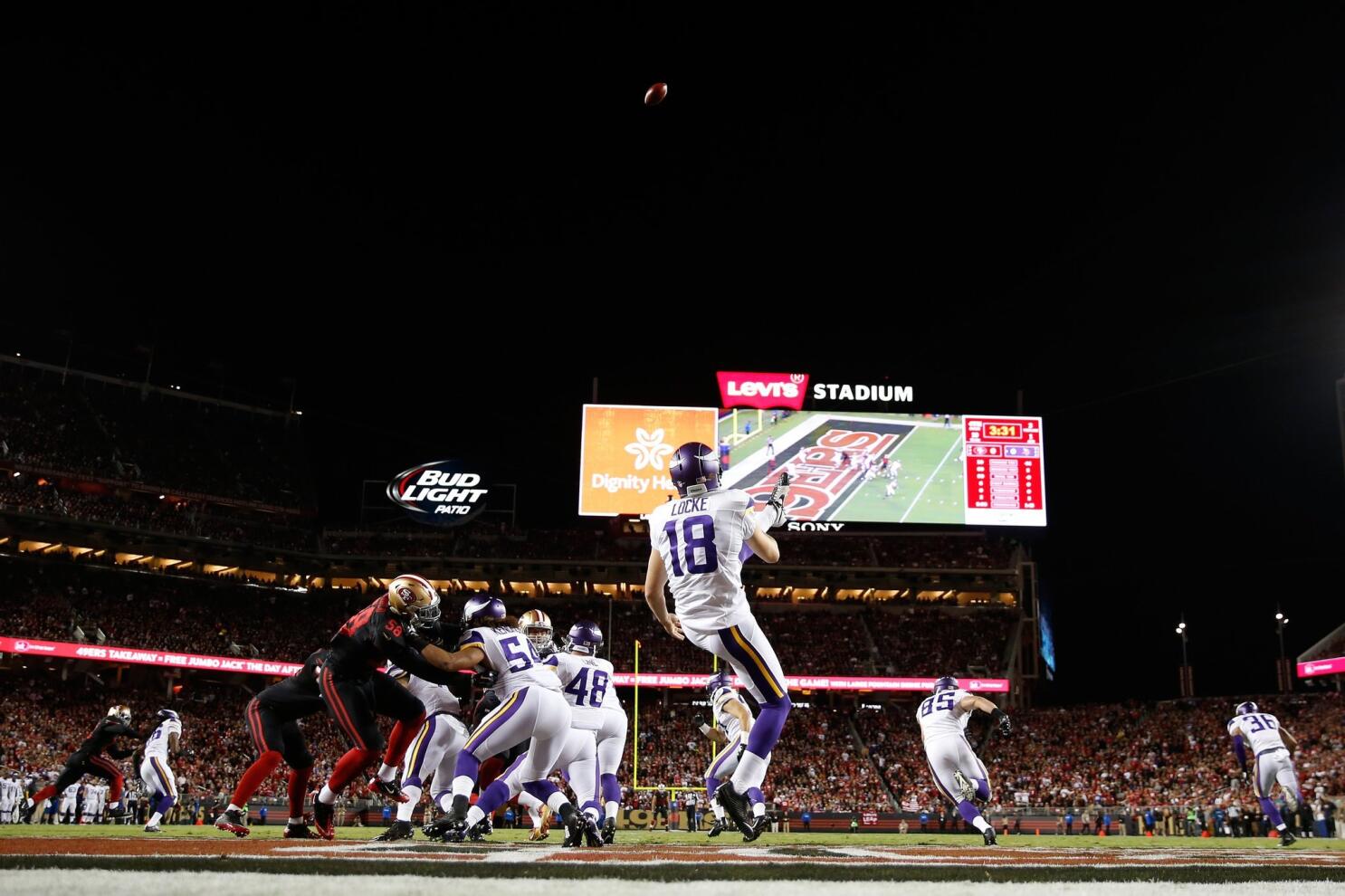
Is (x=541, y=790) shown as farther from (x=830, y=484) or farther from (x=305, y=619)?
(x=305, y=619)

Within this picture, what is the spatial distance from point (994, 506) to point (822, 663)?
1009cm

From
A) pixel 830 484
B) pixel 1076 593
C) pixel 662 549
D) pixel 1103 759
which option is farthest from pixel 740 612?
pixel 1076 593

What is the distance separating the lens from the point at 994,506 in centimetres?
4156

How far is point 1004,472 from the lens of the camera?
138ft

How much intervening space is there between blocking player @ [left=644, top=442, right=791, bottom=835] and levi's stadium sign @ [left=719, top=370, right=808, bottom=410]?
3567 cm

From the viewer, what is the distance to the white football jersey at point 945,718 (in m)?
14.6

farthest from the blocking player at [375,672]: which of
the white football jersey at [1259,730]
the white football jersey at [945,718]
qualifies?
the white football jersey at [1259,730]

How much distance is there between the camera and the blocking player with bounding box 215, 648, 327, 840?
1026 centimetres

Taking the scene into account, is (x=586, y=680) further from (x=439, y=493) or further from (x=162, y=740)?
(x=439, y=493)

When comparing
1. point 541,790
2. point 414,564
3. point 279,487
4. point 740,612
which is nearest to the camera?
point 740,612

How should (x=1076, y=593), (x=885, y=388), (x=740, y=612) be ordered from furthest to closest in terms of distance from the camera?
(x=1076, y=593) < (x=885, y=388) < (x=740, y=612)

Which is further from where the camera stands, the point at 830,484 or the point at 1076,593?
the point at 1076,593

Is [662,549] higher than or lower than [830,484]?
lower

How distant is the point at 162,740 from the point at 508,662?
11.2 metres
